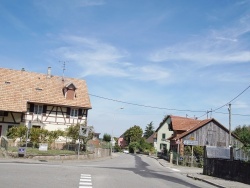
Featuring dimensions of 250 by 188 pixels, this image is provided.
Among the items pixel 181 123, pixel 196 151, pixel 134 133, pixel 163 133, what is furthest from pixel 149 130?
pixel 196 151

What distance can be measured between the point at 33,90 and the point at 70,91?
4.74 m

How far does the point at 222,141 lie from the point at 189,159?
13832 millimetres

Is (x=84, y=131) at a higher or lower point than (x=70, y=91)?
lower

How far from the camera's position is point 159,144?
80.9m

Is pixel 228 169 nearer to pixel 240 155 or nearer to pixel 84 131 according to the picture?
pixel 240 155

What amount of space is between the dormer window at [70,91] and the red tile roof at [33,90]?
1.57 ft

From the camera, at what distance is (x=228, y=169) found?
77.5 feet

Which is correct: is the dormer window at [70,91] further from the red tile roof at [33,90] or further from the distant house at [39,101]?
the red tile roof at [33,90]

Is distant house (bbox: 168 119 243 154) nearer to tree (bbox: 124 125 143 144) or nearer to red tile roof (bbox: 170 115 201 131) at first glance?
red tile roof (bbox: 170 115 201 131)

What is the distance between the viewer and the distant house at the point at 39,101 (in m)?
41.2

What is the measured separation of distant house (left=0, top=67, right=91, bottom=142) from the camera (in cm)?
4119

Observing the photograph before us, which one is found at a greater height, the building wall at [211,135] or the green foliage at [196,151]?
the building wall at [211,135]

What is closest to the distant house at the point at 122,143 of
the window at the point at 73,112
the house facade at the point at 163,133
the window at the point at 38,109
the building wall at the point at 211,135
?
the house facade at the point at 163,133

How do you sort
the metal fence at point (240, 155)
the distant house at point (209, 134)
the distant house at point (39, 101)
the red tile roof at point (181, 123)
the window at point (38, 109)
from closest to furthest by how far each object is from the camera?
the metal fence at point (240, 155) < the distant house at point (39, 101) < the window at point (38, 109) < the distant house at point (209, 134) < the red tile roof at point (181, 123)
